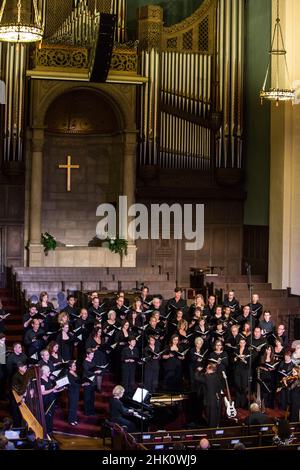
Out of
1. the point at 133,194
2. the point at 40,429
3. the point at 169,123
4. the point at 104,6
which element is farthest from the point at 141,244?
the point at 40,429

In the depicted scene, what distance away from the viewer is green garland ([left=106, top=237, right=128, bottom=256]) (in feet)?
54.2

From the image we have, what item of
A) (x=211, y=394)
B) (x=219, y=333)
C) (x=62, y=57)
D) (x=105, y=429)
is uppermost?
(x=62, y=57)

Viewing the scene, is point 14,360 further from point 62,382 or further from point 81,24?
point 81,24

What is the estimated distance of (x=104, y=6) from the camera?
656 inches

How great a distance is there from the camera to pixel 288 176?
1572 cm

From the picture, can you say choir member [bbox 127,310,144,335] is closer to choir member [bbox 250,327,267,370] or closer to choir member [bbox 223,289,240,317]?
Result: choir member [bbox 250,327,267,370]

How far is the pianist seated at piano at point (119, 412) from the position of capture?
934 centimetres

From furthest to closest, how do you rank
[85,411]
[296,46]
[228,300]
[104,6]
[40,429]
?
[104,6]
[296,46]
[228,300]
[85,411]
[40,429]

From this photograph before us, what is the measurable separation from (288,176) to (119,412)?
24.8 feet

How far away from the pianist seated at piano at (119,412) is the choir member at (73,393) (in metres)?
0.87

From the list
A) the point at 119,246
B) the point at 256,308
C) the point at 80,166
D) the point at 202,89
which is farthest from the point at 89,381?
the point at 202,89

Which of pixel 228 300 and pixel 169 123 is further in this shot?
pixel 169 123

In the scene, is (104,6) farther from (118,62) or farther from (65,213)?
(65,213)

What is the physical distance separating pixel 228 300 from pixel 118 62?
19.3ft
